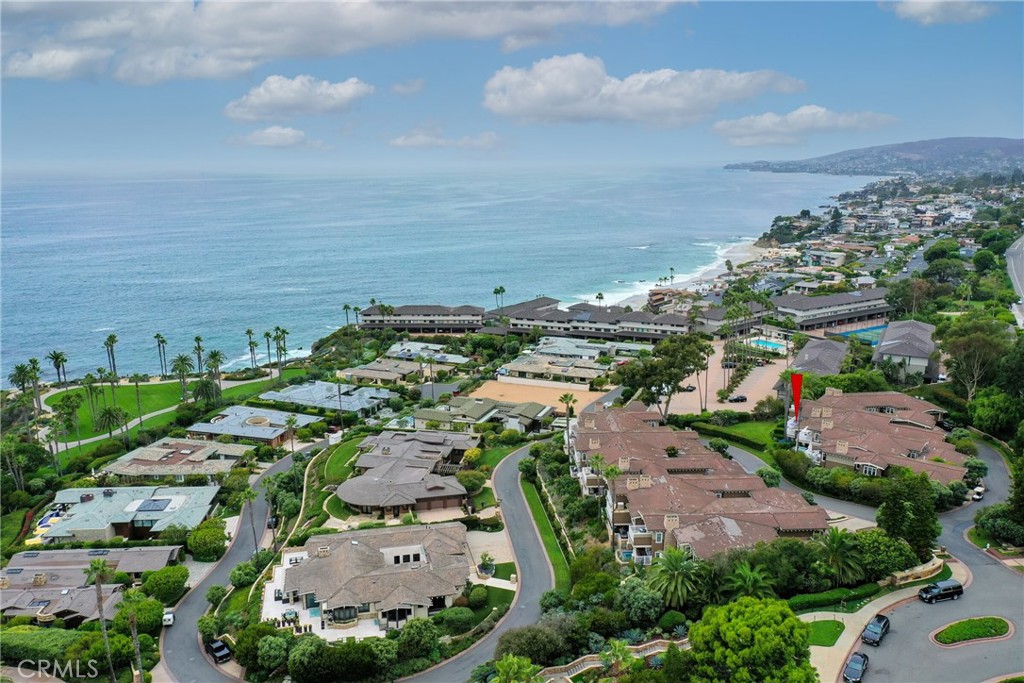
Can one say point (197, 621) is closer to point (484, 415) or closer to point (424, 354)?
point (484, 415)

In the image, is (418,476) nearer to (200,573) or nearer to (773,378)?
(200,573)

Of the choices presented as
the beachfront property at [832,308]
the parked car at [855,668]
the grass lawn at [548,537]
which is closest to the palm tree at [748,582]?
the parked car at [855,668]

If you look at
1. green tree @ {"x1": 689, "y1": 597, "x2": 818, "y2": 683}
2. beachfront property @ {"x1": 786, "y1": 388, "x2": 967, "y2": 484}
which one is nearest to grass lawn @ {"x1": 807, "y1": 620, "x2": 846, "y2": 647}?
green tree @ {"x1": 689, "y1": 597, "x2": 818, "y2": 683}

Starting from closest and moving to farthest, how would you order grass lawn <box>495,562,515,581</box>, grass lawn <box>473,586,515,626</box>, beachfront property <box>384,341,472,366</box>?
grass lawn <box>473,586,515,626</box>, grass lawn <box>495,562,515,581</box>, beachfront property <box>384,341,472,366</box>

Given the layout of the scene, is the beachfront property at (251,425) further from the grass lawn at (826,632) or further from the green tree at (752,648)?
the green tree at (752,648)

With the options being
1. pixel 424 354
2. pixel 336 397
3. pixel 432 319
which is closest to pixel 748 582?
pixel 336 397

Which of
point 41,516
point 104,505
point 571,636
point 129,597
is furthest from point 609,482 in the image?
point 41,516

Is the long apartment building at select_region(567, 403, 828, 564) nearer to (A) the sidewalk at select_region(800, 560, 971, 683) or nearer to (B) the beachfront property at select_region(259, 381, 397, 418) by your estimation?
(A) the sidewalk at select_region(800, 560, 971, 683)
